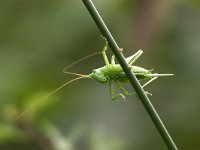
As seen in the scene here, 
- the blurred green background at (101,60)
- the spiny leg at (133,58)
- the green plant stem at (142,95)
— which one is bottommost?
the green plant stem at (142,95)

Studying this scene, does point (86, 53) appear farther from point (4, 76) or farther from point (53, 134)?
point (53, 134)

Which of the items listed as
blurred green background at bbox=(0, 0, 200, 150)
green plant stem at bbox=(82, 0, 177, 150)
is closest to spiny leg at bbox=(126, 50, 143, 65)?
green plant stem at bbox=(82, 0, 177, 150)

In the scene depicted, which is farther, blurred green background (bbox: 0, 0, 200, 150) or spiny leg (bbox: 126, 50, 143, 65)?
blurred green background (bbox: 0, 0, 200, 150)

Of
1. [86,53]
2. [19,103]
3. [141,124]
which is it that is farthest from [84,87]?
[19,103]

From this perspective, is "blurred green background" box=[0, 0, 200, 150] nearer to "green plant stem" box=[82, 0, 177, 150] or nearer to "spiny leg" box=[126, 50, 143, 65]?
"spiny leg" box=[126, 50, 143, 65]

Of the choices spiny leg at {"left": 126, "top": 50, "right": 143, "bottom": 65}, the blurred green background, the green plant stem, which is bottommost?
the green plant stem

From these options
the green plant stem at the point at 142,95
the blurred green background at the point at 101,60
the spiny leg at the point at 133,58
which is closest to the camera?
the green plant stem at the point at 142,95

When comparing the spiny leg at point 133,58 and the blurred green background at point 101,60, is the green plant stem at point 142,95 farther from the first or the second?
the blurred green background at point 101,60

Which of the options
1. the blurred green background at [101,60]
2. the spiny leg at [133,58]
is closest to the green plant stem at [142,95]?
the spiny leg at [133,58]

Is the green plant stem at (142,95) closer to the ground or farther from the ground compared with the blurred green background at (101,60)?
closer to the ground
